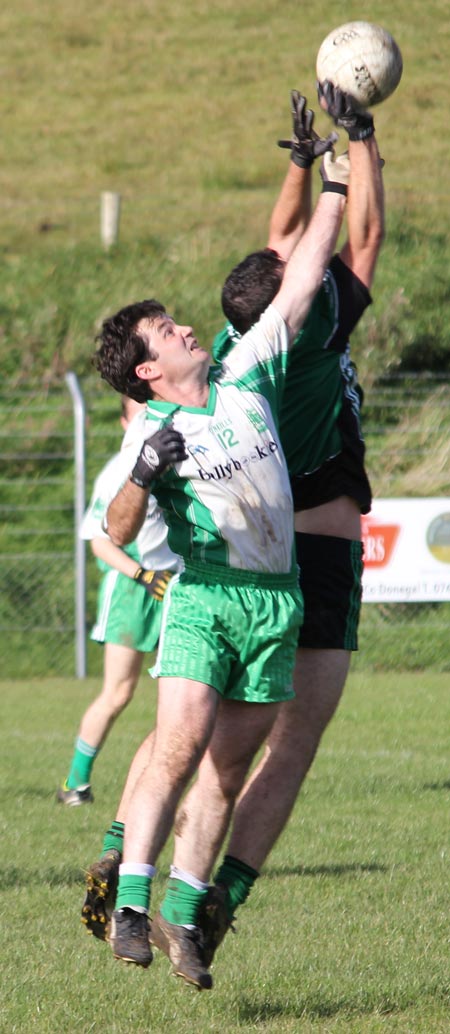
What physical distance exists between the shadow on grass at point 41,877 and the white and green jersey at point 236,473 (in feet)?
7.19

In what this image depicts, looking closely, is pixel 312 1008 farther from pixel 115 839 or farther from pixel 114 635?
pixel 114 635

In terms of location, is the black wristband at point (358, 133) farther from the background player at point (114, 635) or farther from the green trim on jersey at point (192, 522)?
the background player at point (114, 635)

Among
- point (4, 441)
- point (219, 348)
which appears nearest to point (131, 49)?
point (4, 441)

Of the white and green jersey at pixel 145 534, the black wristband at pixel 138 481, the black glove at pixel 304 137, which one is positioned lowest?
the white and green jersey at pixel 145 534

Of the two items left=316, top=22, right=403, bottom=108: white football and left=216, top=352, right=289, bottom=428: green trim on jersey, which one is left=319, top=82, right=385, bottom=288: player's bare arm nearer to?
left=316, top=22, right=403, bottom=108: white football

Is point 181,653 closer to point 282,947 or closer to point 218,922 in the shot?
point 218,922

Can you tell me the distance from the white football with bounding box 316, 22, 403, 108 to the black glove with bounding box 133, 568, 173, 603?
260cm

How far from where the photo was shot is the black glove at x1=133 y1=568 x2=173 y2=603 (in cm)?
684

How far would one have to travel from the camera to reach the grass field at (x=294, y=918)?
169 inches

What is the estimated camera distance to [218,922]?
431 centimetres

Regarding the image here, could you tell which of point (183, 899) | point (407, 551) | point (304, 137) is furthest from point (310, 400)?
point (407, 551)

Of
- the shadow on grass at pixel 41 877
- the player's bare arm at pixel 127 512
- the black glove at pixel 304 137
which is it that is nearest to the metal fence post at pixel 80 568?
the shadow on grass at pixel 41 877

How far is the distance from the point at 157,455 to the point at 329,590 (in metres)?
1.03

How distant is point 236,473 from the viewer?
4.29 meters
